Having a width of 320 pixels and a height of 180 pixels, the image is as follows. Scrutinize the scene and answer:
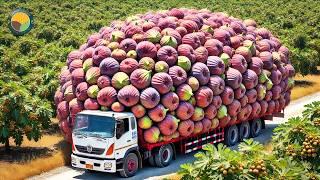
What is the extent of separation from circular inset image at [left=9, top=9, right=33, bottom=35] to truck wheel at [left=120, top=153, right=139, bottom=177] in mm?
32347

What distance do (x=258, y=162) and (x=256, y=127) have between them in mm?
18526

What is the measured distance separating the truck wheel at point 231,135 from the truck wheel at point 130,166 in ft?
19.4

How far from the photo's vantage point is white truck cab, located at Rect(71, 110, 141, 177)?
2050 cm

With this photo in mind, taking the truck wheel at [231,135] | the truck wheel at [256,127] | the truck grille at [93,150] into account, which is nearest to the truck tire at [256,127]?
the truck wheel at [256,127]

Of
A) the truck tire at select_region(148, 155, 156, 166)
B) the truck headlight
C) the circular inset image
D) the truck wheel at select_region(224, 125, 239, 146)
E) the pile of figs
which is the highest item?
the circular inset image

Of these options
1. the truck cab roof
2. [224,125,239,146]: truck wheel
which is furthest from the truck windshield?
[224,125,239,146]: truck wheel

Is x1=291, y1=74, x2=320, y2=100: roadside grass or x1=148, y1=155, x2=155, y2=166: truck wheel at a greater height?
x1=291, y1=74, x2=320, y2=100: roadside grass

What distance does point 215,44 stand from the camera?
24.2 m

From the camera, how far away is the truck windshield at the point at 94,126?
20484 mm

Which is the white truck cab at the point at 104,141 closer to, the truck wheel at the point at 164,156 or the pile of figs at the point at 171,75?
the pile of figs at the point at 171,75

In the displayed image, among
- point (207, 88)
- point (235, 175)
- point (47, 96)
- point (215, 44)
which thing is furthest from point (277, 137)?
point (47, 96)

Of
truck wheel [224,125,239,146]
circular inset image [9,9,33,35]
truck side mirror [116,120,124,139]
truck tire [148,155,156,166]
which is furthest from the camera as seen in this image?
circular inset image [9,9,33,35]

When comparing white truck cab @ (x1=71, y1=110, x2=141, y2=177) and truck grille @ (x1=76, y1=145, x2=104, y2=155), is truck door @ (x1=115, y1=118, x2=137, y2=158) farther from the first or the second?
truck grille @ (x1=76, y1=145, x2=104, y2=155)

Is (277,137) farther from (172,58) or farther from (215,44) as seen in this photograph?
(215,44)
